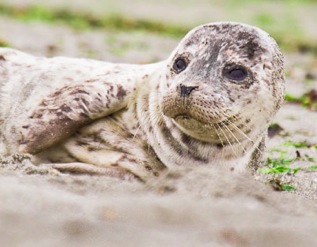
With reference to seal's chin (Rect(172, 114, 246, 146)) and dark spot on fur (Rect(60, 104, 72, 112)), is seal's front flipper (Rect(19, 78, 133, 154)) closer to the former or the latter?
dark spot on fur (Rect(60, 104, 72, 112))

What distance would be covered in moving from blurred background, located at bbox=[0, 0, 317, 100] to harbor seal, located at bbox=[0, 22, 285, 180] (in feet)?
14.7

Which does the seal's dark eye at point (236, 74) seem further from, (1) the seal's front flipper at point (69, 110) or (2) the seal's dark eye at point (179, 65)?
(1) the seal's front flipper at point (69, 110)

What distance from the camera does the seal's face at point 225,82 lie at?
4.88 metres

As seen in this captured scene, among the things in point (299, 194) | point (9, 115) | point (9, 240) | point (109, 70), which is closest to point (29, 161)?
point (9, 115)

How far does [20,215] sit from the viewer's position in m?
3.24

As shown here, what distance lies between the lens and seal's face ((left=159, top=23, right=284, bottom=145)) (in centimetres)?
488

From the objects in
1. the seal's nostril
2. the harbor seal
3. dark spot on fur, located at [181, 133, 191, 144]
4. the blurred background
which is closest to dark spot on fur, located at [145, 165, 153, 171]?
the harbor seal

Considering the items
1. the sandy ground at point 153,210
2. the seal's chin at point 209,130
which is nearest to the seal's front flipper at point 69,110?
the sandy ground at point 153,210

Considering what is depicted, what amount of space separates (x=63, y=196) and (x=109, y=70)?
2.17 meters

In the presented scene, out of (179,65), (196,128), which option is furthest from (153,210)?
(179,65)

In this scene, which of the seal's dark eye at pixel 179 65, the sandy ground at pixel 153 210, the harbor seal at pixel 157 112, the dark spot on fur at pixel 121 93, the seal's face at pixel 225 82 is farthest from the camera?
the dark spot on fur at pixel 121 93

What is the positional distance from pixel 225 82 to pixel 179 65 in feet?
1.10

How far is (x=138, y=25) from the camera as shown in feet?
46.1

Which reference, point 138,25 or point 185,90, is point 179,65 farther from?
point 138,25
